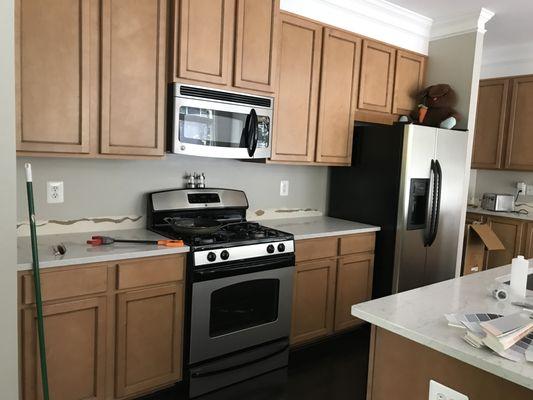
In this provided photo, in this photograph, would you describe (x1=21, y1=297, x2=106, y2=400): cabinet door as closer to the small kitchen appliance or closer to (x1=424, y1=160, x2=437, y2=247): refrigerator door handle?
(x1=424, y1=160, x2=437, y2=247): refrigerator door handle

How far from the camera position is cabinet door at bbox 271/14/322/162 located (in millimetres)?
3072

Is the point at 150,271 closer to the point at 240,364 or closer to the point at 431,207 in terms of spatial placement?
the point at 240,364

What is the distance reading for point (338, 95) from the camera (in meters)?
3.40

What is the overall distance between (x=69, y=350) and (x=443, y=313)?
169 cm

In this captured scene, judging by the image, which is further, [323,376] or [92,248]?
[323,376]

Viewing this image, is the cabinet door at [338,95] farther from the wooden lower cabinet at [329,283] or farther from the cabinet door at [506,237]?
the cabinet door at [506,237]

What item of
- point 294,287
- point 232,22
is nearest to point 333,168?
point 294,287

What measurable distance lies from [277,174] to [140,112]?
4.48ft

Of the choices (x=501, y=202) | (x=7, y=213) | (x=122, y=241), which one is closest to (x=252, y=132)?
(x=122, y=241)

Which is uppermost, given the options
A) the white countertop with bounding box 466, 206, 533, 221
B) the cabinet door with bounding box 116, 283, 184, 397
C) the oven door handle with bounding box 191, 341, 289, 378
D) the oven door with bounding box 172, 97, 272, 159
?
the oven door with bounding box 172, 97, 272, 159

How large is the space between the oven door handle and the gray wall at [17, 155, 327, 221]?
1.05 metres

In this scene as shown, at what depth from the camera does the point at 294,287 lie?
2973 millimetres

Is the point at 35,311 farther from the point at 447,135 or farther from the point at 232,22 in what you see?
the point at 447,135

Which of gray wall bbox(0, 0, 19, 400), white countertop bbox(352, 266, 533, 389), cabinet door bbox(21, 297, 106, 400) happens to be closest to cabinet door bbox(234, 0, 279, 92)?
gray wall bbox(0, 0, 19, 400)
